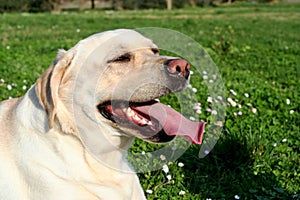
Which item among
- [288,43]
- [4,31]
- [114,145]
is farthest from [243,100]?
[4,31]

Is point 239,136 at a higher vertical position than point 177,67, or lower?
lower

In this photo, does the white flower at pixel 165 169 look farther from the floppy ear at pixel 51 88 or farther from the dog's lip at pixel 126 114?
the floppy ear at pixel 51 88

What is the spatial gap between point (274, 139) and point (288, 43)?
9422 mm

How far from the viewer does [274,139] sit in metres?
5.29

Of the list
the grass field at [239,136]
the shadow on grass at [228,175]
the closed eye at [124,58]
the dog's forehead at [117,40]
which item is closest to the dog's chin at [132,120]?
the closed eye at [124,58]

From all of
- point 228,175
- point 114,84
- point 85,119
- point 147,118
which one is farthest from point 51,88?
point 228,175

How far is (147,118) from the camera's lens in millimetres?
3314

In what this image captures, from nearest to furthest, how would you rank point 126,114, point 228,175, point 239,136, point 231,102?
point 126,114, point 228,175, point 239,136, point 231,102

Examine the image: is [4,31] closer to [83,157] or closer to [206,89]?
[206,89]

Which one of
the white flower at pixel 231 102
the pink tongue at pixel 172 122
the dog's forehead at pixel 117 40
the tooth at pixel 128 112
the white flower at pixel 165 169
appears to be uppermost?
the dog's forehead at pixel 117 40

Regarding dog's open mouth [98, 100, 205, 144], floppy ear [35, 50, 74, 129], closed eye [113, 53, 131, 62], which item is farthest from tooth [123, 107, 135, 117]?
floppy ear [35, 50, 74, 129]

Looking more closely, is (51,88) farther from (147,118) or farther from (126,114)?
(147,118)

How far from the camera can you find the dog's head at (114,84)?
314 cm

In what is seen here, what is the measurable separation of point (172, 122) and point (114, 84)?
503 millimetres
